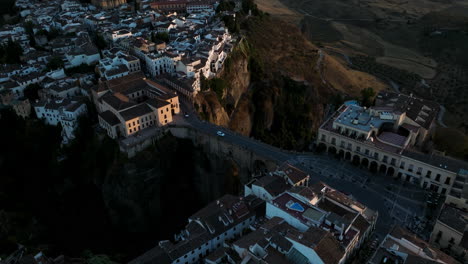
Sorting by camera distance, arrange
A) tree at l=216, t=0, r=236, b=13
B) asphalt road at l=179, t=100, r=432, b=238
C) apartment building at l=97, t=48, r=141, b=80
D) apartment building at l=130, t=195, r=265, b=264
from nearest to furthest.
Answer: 1. apartment building at l=130, t=195, r=265, b=264
2. asphalt road at l=179, t=100, r=432, b=238
3. apartment building at l=97, t=48, r=141, b=80
4. tree at l=216, t=0, r=236, b=13

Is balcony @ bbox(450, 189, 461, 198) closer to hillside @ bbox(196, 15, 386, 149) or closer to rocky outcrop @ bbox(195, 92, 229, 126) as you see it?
hillside @ bbox(196, 15, 386, 149)

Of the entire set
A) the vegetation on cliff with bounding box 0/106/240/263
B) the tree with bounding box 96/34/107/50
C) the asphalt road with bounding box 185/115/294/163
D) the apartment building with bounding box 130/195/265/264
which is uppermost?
the tree with bounding box 96/34/107/50

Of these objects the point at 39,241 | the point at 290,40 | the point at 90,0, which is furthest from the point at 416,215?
the point at 90,0

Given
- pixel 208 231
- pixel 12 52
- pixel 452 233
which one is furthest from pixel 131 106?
pixel 452 233

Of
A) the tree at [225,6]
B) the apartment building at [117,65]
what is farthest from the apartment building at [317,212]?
the tree at [225,6]

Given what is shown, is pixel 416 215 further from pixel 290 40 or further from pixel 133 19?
pixel 133 19

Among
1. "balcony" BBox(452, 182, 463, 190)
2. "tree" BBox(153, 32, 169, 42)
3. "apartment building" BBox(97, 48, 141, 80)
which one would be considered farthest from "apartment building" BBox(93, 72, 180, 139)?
"balcony" BBox(452, 182, 463, 190)

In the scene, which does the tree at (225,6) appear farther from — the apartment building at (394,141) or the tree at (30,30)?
the apartment building at (394,141)
